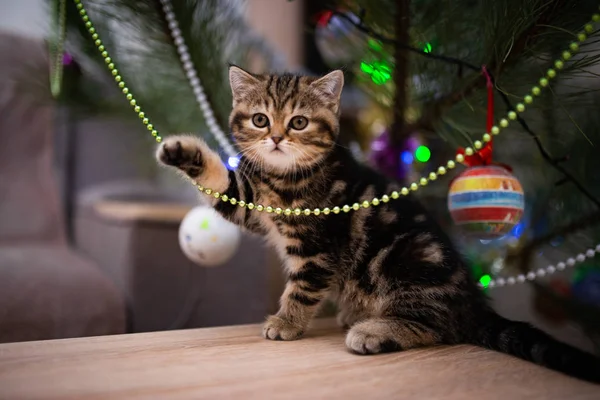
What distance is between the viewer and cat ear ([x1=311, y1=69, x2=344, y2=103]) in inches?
34.8

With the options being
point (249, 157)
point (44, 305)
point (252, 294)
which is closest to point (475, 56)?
point (249, 157)

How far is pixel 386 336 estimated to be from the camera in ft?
2.45

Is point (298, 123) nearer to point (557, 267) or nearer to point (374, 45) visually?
point (374, 45)

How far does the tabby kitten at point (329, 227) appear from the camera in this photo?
2.67ft

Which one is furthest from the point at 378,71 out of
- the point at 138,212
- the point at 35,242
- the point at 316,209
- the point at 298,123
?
the point at 35,242

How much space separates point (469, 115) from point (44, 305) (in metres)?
1.02

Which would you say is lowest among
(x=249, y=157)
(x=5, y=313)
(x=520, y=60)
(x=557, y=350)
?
(x=5, y=313)

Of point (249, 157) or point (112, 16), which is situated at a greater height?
point (112, 16)

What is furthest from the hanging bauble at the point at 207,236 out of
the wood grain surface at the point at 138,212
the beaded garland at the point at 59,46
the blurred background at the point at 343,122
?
the wood grain surface at the point at 138,212

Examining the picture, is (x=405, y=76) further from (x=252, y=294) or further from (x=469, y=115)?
(x=252, y=294)

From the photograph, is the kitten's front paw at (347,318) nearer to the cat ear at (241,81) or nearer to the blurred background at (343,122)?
the blurred background at (343,122)

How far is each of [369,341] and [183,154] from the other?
0.43 metres

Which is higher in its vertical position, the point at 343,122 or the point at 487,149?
the point at 343,122

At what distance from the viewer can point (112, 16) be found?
87 cm
